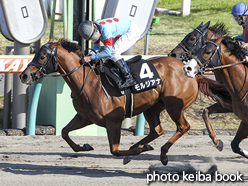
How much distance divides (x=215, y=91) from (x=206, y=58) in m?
1.59

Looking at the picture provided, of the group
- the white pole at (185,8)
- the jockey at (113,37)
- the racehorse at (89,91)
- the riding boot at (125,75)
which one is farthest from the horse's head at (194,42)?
the white pole at (185,8)

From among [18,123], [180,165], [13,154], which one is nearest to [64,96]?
[18,123]

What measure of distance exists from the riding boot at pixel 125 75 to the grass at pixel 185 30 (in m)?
→ 3.23

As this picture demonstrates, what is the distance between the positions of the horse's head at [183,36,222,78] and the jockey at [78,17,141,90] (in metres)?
0.84

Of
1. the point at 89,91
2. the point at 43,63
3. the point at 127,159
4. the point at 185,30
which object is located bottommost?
the point at 185,30

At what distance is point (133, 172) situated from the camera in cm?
454

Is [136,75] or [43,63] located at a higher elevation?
[43,63]

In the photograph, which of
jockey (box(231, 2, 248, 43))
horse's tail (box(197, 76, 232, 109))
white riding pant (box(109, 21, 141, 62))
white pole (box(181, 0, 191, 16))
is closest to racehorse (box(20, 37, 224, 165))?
white riding pant (box(109, 21, 141, 62))

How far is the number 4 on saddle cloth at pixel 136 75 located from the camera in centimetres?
454

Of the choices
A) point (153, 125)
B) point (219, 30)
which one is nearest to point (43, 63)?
point (153, 125)

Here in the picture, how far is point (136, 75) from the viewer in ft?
15.3

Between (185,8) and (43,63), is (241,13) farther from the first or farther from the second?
(185,8)

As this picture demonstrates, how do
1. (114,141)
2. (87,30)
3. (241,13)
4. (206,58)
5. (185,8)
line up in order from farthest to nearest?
1. (185,8)
2. (241,13)
3. (114,141)
4. (87,30)
5. (206,58)

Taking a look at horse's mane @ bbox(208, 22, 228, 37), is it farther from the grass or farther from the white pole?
the white pole
